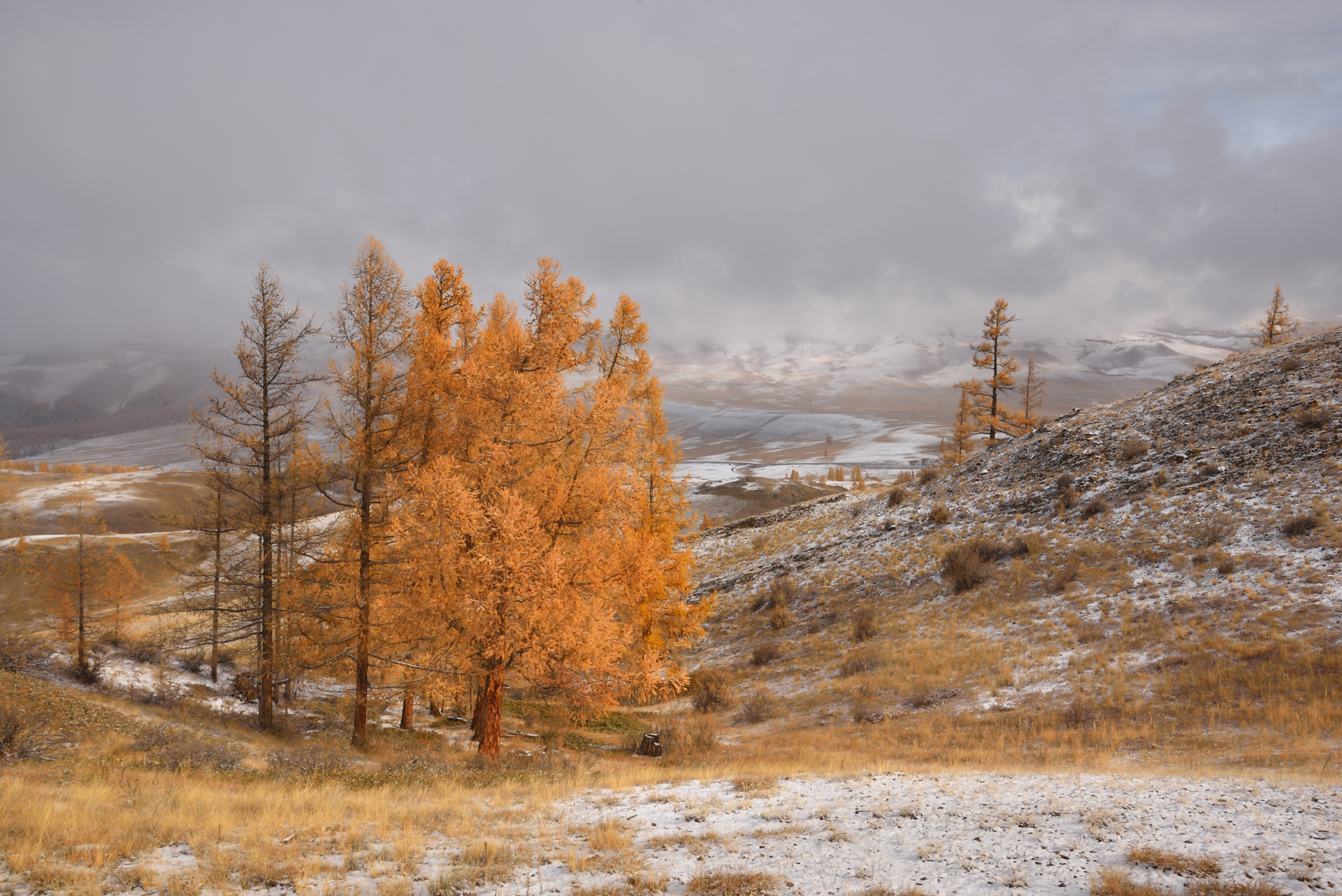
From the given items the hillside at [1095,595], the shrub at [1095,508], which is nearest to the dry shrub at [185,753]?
the hillside at [1095,595]

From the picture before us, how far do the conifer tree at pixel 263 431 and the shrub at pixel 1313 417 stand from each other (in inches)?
1418

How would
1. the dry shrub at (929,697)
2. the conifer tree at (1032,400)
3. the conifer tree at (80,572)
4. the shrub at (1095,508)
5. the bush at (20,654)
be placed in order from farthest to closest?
the conifer tree at (1032,400) < the conifer tree at (80,572) < the shrub at (1095,508) < the bush at (20,654) < the dry shrub at (929,697)

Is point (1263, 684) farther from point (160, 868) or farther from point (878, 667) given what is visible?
point (160, 868)

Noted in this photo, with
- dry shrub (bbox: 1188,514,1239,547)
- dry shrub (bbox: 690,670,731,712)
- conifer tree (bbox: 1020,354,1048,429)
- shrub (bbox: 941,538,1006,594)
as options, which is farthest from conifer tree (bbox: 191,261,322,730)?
conifer tree (bbox: 1020,354,1048,429)

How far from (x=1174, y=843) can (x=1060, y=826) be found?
1091 millimetres

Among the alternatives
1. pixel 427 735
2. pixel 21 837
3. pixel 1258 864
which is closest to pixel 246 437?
pixel 427 735

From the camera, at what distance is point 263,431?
16.8 m

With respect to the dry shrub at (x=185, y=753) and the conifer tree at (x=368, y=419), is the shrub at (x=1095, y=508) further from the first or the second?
the dry shrub at (x=185, y=753)

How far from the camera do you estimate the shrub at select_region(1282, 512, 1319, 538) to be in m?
19.0

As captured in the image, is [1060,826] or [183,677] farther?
[183,677]

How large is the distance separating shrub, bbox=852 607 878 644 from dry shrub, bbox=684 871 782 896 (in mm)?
18818

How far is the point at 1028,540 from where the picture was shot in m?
25.2

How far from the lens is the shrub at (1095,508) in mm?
25094

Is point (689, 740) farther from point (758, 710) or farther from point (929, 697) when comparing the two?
point (929, 697)
